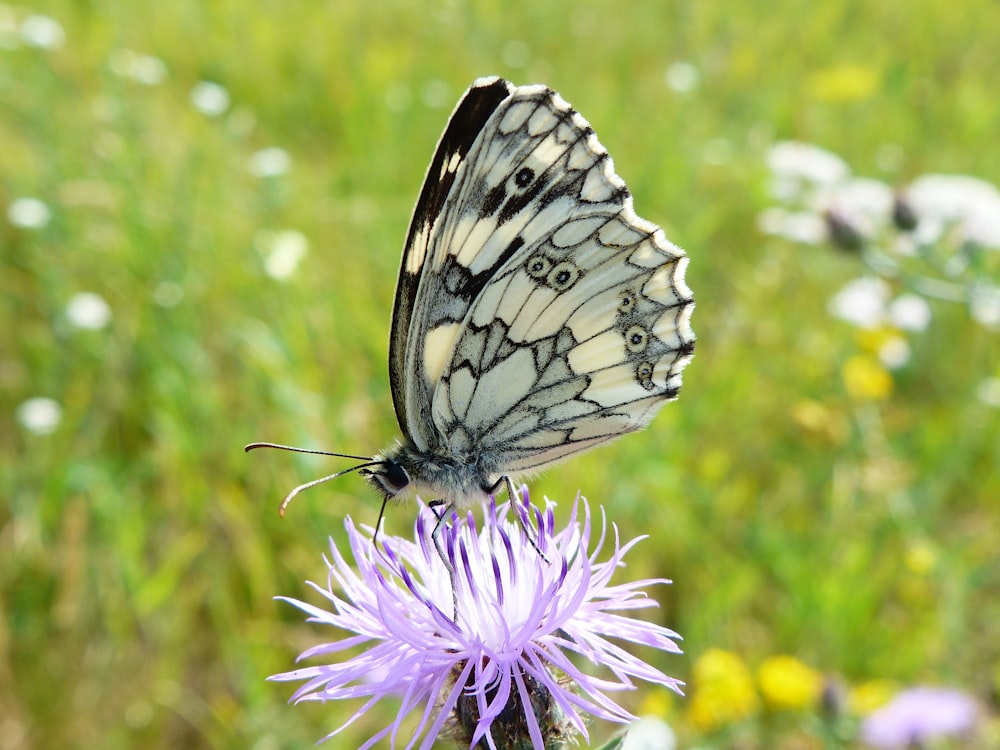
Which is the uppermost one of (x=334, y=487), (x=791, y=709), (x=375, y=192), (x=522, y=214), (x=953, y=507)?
(x=375, y=192)

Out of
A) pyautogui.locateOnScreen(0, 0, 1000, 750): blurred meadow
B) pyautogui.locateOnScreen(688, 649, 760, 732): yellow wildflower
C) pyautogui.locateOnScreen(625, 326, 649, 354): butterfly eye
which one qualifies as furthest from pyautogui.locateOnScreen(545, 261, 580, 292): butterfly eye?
pyautogui.locateOnScreen(688, 649, 760, 732): yellow wildflower

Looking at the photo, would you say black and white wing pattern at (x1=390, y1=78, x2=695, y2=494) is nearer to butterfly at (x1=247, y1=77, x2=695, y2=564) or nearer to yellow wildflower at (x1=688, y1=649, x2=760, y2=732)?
butterfly at (x1=247, y1=77, x2=695, y2=564)

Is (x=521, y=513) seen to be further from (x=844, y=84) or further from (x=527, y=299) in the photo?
(x=844, y=84)

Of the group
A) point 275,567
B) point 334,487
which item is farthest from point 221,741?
point 334,487

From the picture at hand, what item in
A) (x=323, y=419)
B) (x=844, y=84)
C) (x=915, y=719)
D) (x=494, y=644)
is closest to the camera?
(x=494, y=644)

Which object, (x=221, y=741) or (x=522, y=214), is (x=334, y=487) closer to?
(x=221, y=741)

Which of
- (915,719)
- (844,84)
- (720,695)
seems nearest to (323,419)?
(720,695)

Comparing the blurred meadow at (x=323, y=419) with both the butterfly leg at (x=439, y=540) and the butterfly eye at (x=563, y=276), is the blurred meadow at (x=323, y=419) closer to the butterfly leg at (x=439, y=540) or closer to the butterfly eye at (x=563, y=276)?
the butterfly leg at (x=439, y=540)
